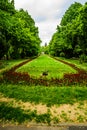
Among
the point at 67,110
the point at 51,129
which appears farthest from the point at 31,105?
the point at 51,129

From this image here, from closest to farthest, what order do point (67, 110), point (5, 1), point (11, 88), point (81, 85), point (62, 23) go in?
point (67, 110) < point (11, 88) < point (81, 85) < point (5, 1) < point (62, 23)

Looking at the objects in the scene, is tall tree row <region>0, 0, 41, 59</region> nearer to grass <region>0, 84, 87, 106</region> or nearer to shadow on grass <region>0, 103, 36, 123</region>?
grass <region>0, 84, 87, 106</region>

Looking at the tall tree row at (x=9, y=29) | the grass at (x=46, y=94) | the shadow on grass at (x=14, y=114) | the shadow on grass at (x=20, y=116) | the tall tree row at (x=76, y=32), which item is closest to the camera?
the shadow on grass at (x=20, y=116)

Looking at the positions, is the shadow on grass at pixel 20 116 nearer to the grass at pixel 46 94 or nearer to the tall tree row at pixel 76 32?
the grass at pixel 46 94

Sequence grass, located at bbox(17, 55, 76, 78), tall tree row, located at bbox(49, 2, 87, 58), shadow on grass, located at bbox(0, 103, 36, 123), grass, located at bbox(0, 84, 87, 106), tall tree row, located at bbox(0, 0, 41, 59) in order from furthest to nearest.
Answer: tall tree row, located at bbox(49, 2, 87, 58), tall tree row, located at bbox(0, 0, 41, 59), grass, located at bbox(17, 55, 76, 78), grass, located at bbox(0, 84, 87, 106), shadow on grass, located at bbox(0, 103, 36, 123)

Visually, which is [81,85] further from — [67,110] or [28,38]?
[28,38]

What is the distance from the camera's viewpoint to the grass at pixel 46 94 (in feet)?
42.3

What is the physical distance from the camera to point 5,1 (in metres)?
27.2

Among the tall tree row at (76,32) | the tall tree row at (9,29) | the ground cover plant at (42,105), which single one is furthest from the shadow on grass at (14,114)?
the tall tree row at (76,32)

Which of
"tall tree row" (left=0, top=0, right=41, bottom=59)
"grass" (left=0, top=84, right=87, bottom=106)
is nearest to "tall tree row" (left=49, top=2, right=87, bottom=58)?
"tall tree row" (left=0, top=0, right=41, bottom=59)

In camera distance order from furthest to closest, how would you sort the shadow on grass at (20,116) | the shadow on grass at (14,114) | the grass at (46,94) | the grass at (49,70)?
the grass at (49,70)
the grass at (46,94)
the shadow on grass at (14,114)
the shadow on grass at (20,116)

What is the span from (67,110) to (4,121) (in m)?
2.75

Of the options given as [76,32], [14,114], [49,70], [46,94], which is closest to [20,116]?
[14,114]

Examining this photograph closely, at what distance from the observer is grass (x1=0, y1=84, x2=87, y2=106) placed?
1288 centimetres
